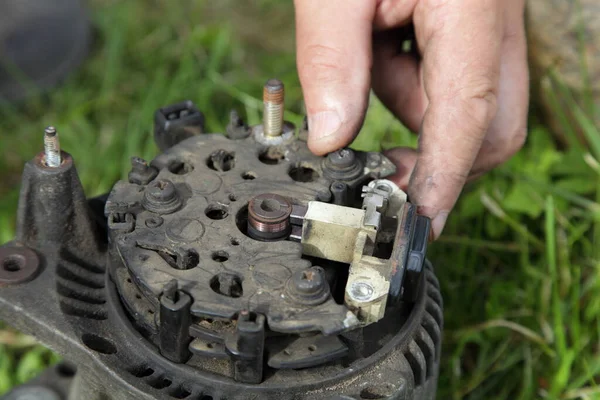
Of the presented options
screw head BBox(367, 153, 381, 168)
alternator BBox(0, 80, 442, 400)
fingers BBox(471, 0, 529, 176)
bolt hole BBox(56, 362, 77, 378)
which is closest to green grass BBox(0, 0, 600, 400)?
bolt hole BBox(56, 362, 77, 378)

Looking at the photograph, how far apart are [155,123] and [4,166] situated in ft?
6.64

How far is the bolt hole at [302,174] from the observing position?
2330 mm

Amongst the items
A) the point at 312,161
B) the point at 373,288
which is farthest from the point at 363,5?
the point at 373,288

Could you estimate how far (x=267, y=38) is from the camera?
5094mm

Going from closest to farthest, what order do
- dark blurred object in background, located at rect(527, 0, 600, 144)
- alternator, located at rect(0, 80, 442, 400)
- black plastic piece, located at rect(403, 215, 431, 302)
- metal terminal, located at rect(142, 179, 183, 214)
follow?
alternator, located at rect(0, 80, 442, 400) → black plastic piece, located at rect(403, 215, 431, 302) → metal terminal, located at rect(142, 179, 183, 214) → dark blurred object in background, located at rect(527, 0, 600, 144)

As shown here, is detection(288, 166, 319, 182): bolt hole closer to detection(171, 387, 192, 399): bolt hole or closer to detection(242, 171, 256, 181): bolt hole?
detection(242, 171, 256, 181): bolt hole

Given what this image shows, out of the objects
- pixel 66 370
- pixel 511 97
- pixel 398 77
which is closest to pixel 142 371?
pixel 66 370

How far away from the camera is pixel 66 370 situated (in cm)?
291

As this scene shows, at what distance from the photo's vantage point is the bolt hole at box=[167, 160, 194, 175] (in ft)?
7.46

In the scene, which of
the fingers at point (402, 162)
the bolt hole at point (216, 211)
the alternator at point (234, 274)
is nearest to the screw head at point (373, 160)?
the alternator at point (234, 274)

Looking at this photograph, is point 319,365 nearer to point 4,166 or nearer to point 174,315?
point 174,315

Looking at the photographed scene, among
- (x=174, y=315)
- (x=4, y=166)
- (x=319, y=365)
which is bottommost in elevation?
(x=4, y=166)

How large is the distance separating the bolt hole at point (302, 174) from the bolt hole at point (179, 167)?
30 centimetres

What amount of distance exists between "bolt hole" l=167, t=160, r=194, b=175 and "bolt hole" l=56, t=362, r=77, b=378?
3.50 ft
